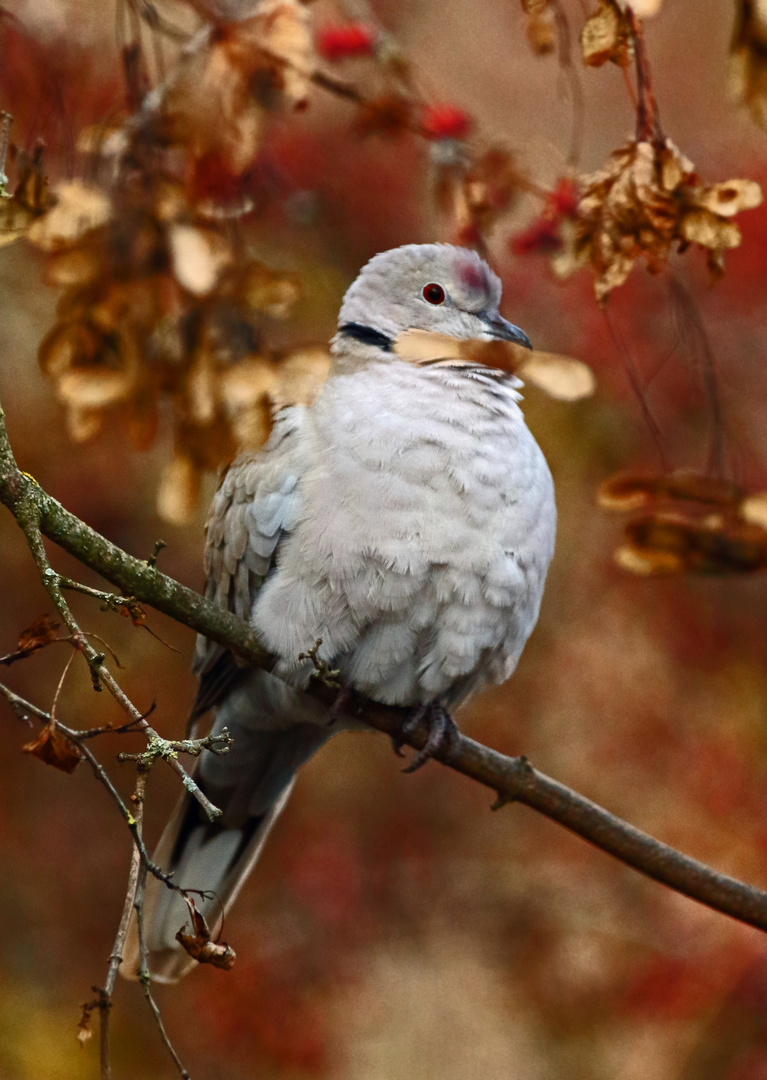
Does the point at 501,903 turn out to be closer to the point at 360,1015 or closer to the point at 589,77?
the point at 360,1015

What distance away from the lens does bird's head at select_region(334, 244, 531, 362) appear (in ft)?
10.2

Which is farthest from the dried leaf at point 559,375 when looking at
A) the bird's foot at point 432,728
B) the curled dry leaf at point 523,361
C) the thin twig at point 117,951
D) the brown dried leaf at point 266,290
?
the thin twig at point 117,951

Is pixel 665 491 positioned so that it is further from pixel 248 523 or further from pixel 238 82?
pixel 238 82

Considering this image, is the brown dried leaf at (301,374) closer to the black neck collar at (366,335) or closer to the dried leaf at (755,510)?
→ the black neck collar at (366,335)

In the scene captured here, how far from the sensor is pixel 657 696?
5078mm

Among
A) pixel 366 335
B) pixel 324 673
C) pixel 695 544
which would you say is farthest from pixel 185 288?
pixel 695 544

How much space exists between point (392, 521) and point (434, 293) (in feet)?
2.59

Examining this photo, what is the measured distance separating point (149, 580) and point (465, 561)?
85 centimetres

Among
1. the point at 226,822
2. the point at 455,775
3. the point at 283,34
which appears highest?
the point at 283,34

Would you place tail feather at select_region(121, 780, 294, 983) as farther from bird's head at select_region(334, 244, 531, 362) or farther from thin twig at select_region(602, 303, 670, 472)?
thin twig at select_region(602, 303, 670, 472)

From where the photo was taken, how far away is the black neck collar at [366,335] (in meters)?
3.08

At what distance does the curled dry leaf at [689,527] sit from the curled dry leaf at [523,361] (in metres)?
0.43

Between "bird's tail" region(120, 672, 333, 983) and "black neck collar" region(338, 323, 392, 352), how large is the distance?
3.25 ft

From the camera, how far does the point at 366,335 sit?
3.12 m
